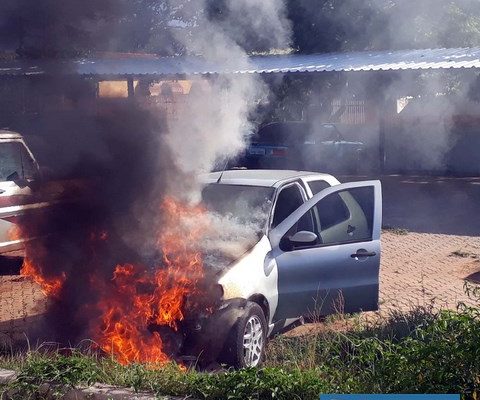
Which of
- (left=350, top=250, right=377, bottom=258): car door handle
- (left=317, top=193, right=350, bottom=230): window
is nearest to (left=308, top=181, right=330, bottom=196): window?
(left=317, top=193, right=350, bottom=230): window

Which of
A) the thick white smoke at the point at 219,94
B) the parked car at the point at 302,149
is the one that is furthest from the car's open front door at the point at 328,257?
the parked car at the point at 302,149

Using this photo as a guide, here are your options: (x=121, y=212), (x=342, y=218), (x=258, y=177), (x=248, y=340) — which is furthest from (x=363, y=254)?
(x=121, y=212)

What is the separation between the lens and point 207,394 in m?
4.32

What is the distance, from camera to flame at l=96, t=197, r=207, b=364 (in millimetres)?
5582

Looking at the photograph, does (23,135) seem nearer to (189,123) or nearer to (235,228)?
(189,123)

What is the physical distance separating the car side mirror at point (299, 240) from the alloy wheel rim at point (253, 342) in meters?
0.85

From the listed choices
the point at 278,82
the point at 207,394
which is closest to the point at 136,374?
the point at 207,394

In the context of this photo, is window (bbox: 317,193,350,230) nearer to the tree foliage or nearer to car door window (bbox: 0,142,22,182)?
car door window (bbox: 0,142,22,182)

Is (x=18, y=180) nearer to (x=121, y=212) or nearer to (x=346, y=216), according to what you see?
(x=121, y=212)

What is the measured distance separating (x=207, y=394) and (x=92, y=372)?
0.88 metres

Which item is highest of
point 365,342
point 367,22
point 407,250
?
point 367,22

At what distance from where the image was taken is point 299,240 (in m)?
6.39

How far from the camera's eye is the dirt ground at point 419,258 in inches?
317

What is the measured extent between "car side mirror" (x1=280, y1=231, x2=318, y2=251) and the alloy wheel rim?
0.85 m
